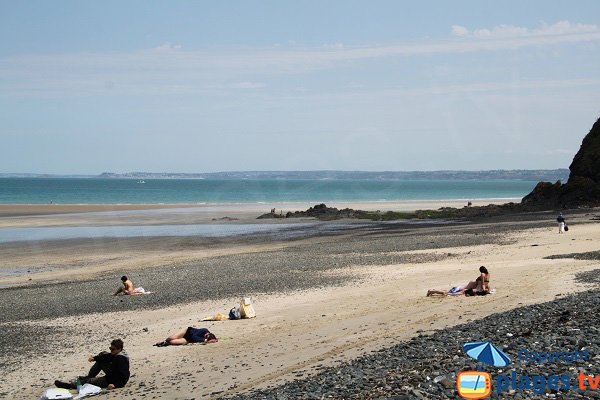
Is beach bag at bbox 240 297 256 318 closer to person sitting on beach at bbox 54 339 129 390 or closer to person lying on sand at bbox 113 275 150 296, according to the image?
person sitting on beach at bbox 54 339 129 390

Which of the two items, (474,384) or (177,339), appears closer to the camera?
(474,384)

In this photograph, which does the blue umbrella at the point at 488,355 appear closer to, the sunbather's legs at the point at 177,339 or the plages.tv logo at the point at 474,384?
the plages.tv logo at the point at 474,384

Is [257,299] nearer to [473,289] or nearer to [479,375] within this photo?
[473,289]

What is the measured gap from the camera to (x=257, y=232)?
51750 mm

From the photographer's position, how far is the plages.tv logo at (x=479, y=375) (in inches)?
369

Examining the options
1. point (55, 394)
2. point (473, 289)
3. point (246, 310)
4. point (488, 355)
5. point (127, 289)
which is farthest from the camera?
point (127, 289)


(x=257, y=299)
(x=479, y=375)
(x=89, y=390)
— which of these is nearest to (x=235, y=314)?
(x=257, y=299)

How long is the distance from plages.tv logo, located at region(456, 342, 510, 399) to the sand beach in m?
1.68

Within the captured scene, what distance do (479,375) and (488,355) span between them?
72cm

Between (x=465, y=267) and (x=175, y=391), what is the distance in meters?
15.2

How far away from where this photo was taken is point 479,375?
992 centimetres

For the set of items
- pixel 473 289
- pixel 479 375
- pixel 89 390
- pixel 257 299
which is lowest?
pixel 89 390

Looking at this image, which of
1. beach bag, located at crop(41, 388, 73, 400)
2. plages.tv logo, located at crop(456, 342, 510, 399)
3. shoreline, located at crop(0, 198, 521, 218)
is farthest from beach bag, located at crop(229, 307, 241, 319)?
shoreline, located at crop(0, 198, 521, 218)

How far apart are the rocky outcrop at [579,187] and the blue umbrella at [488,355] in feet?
148
